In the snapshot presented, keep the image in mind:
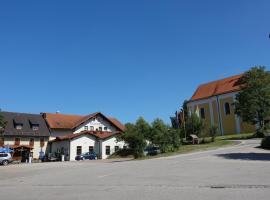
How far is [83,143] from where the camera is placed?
54344 mm

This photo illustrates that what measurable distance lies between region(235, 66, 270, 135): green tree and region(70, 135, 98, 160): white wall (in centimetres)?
2427

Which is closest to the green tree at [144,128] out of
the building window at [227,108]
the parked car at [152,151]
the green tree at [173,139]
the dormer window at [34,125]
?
the parked car at [152,151]

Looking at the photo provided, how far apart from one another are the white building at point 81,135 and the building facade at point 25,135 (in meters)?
1.60

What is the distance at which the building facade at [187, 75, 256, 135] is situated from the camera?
6106 centimetres

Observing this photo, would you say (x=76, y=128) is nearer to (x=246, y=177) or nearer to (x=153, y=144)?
(x=153, y=144)

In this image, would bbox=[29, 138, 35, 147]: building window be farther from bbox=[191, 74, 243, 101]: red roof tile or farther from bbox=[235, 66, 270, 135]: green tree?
bbox=[235, 66, 270, 135]: green tree

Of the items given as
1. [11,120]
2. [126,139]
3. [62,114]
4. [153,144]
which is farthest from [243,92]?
[11,120]

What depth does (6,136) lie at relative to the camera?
5484cm

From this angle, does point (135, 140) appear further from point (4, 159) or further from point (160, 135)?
point (4, 159)

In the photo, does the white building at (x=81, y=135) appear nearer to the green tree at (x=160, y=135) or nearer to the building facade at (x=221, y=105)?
the green tree at (x=160, y=135)

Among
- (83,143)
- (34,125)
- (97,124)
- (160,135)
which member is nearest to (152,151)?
(160,135)

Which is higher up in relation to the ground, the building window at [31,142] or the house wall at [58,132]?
the house wall at [58,132]

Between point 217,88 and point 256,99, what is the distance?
19.1m

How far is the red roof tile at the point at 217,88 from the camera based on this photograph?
6378 centimetres
